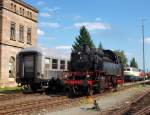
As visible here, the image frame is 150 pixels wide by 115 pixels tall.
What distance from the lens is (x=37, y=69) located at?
105 feet

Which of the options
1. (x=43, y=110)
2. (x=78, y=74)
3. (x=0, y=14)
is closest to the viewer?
(x=43, y=110)

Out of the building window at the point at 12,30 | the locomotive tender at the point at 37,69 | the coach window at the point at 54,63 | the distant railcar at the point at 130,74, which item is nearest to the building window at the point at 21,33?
the building window at the point at 12,30

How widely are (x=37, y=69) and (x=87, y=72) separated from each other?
5030mm

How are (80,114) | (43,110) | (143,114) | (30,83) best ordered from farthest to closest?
(30,83), (43,110), (80,114), (143,114)

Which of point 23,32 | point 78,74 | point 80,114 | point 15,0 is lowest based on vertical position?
point 80,114

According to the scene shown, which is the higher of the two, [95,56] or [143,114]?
[95,56]

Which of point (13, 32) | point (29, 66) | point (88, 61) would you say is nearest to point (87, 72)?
point (88, 61)

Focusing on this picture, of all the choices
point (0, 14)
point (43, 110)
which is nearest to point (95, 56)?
point (43, 110)

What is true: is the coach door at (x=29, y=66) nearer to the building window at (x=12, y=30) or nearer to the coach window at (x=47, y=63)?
the coach window at (x=47, y=63)

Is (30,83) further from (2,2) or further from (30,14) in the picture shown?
(30,14)

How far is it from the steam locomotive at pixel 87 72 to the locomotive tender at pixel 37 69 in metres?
2.77

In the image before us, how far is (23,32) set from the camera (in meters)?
51.4

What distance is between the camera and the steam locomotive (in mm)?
28438

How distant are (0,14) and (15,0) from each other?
3.49 m
